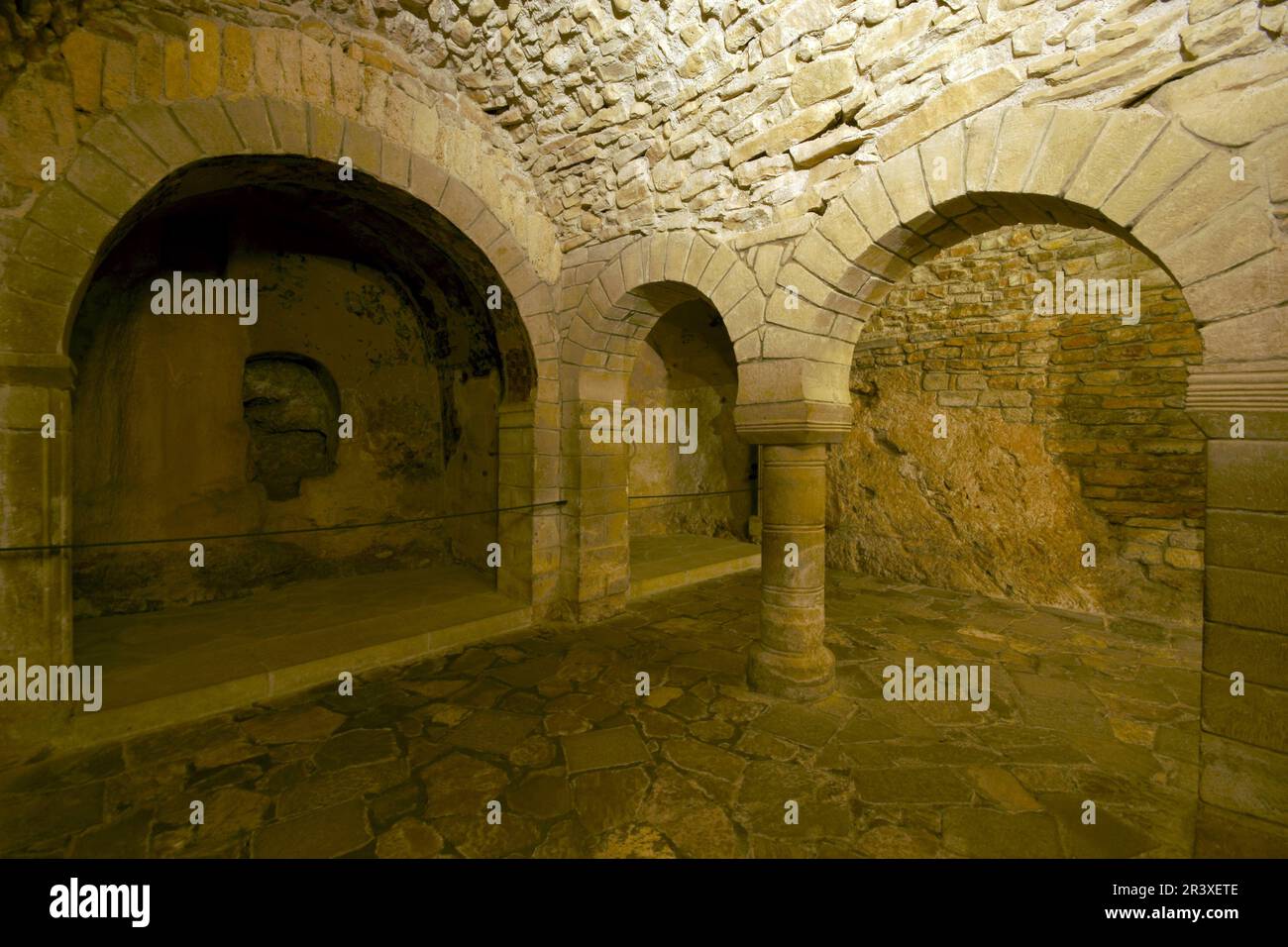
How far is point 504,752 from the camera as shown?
2.76 metres

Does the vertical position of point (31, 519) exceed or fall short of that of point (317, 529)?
it exceeds it

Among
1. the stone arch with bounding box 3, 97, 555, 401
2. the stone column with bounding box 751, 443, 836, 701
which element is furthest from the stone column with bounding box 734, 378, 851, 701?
the stone arch with bounding box 3, 97, 555, 401

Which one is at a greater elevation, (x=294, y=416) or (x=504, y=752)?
Answer: (x=294, y=416)

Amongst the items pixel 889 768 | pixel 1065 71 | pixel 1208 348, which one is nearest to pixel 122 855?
pixel 889 768

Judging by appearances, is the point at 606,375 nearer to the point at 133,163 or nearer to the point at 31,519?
the point at 133,163

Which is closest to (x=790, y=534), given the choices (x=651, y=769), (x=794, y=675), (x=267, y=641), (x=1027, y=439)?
(x=794, y=675)

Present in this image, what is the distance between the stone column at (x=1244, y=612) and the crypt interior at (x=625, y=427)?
11 millimetres

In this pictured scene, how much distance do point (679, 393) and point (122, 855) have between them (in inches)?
273

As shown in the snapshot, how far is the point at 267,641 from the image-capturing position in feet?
12.5

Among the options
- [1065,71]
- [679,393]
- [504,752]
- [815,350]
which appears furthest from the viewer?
[679,393]

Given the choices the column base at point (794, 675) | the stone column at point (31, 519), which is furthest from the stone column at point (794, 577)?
the stone column at point (31, 519)

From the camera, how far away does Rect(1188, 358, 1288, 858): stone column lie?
188 cm

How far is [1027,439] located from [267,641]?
6185 mm
